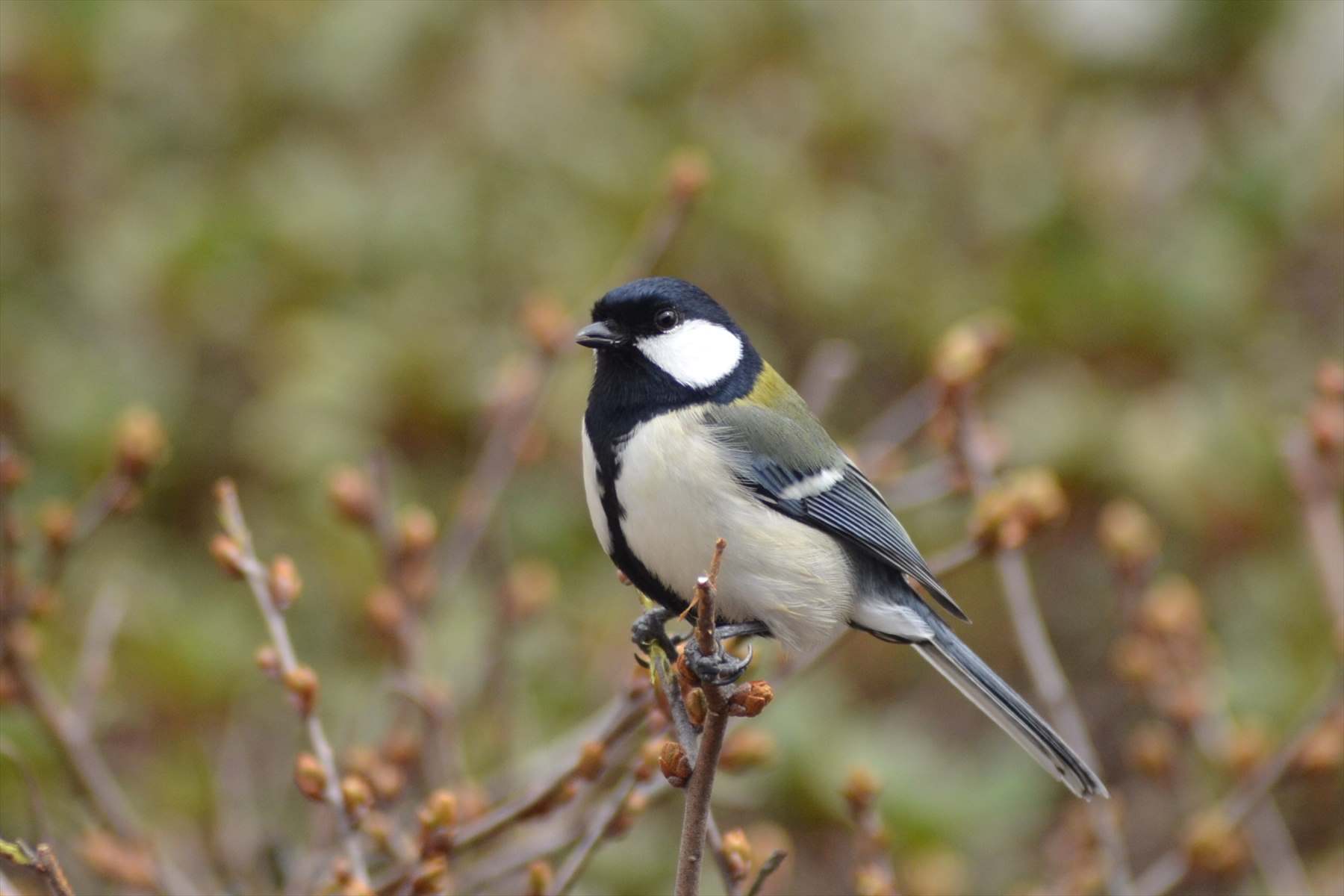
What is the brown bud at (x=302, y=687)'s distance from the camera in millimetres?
1391

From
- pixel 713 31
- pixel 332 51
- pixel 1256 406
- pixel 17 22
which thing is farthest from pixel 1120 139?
pixel 17 22

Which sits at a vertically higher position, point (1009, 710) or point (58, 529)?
point (58, 529)

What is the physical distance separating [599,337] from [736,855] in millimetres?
628

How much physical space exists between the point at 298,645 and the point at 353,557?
8.2 inches

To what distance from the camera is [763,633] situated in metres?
1.60

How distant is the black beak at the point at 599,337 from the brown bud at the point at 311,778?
0.56m

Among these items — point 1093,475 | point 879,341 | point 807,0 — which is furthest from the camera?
point 807,0

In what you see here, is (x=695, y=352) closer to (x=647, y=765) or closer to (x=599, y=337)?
(x=599, y=337)

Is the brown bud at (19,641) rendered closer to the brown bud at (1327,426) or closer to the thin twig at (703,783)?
the thin twig at (703,783)

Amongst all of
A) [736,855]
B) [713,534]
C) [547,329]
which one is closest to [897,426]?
[547,329]

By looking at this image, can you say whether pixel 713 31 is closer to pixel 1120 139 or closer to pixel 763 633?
pixel 1120 139

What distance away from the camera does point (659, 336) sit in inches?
65.5

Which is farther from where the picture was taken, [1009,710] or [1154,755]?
[1154,755]

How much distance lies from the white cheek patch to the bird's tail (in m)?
0.45
